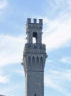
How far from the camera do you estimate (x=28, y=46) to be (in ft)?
289

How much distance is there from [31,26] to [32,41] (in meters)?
3.01

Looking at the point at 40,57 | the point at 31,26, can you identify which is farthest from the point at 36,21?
the point at 40,57

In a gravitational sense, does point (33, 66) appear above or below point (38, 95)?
above

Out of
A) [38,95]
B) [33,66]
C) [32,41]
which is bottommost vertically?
[38,95]

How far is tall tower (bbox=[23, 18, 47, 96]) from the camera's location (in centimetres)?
8545

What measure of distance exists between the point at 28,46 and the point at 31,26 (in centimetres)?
421

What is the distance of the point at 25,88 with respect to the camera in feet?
284

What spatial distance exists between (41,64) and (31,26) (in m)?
8.04

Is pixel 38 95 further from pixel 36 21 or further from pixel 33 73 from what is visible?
pixel 36 21

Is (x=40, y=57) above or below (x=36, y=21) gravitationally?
below

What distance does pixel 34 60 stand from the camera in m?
86.9

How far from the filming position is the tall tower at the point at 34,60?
85.4 meters

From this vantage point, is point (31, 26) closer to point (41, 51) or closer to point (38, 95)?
point (41, 51)

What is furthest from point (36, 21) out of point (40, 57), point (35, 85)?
point (35, 85)
